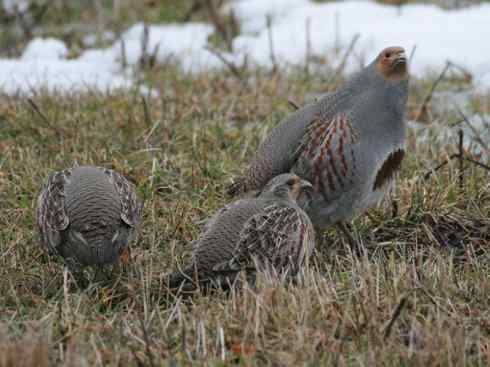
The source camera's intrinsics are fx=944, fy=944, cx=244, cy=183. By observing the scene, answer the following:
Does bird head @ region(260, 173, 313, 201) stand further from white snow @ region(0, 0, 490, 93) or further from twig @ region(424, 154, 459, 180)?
white snow @ region(0, 0, 490, 93)

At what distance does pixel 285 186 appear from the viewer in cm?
520

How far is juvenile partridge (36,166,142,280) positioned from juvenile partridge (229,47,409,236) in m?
0.89

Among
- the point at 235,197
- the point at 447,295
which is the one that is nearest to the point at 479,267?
the point at 447,295

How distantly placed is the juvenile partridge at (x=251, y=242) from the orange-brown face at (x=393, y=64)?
3.35 ft

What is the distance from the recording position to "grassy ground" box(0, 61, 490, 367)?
379 cm

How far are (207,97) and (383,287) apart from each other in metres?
3.44

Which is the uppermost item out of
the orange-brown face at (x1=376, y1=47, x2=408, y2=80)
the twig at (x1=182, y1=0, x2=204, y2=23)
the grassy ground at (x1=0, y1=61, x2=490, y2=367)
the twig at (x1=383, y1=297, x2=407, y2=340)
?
the orange-brown face at (x1=376, y1=47, x2=408, y2=80)

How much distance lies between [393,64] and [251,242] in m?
1.53

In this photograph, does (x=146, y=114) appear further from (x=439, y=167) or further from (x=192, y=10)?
(x=192, y=10)

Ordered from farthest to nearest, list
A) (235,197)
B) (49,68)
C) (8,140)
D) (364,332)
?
(49,68), (8,140), (235,197), (364,332)

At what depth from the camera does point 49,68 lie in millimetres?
8227

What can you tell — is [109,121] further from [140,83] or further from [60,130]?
[140,83]

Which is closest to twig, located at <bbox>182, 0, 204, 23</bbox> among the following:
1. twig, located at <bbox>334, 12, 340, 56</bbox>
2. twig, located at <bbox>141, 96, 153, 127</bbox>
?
twig, located at <bbox>334, 12, 340, 56</bbox>

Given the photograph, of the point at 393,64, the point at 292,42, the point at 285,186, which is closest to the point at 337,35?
the point at 292,42
